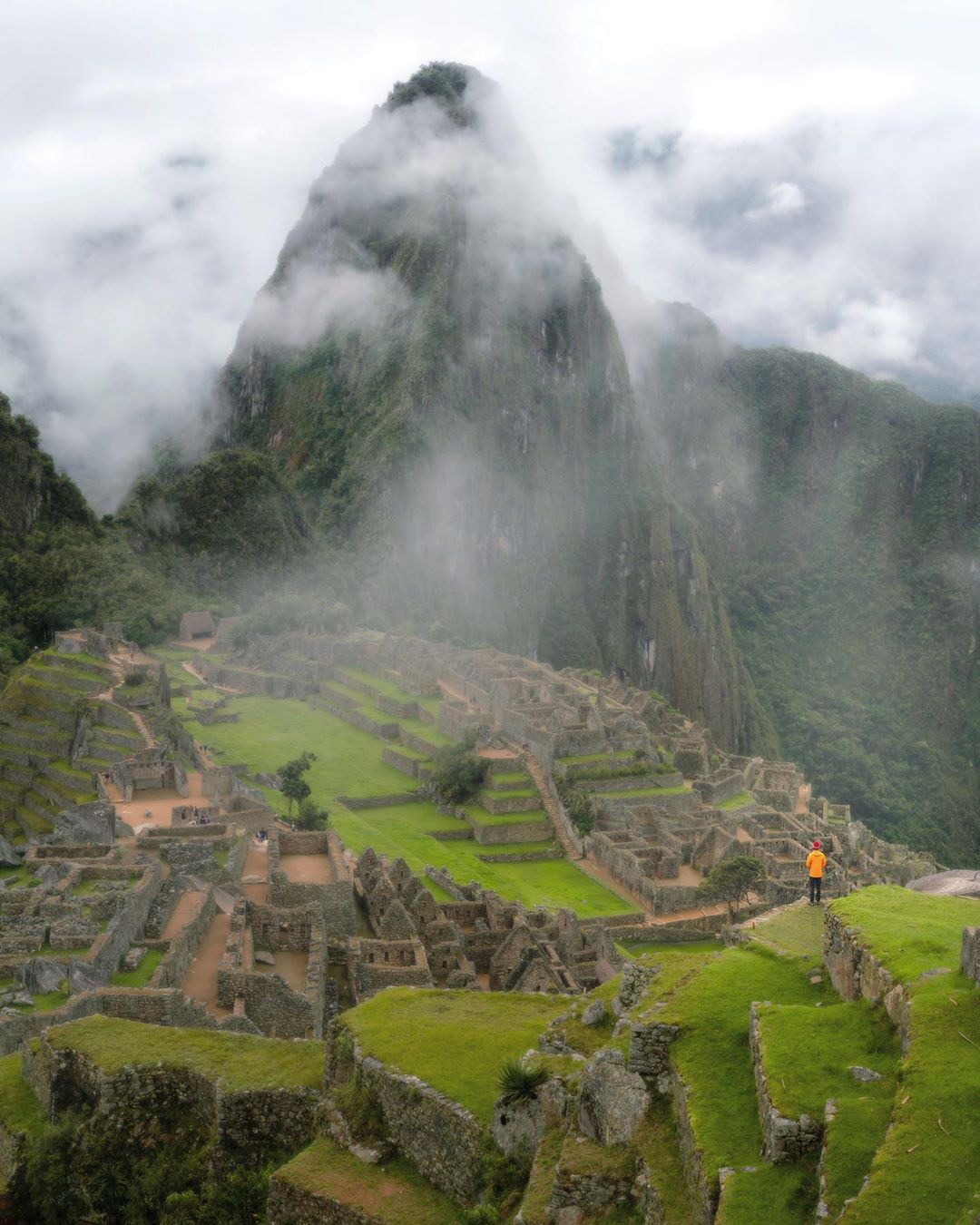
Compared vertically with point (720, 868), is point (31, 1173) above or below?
above

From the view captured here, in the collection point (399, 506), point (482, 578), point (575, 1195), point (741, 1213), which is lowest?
point (482, 578)

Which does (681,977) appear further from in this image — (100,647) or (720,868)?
(100,647)

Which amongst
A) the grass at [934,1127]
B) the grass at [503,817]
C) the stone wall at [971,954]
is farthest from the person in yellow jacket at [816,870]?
the grass at [503,817]

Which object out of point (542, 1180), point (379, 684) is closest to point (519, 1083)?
point (542, 1180)

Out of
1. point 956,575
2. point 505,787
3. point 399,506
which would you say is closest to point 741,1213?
point 505,787

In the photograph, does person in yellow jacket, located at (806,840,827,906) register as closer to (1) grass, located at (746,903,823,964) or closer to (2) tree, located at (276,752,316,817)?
(1) grass, located at (746,903,823,964)

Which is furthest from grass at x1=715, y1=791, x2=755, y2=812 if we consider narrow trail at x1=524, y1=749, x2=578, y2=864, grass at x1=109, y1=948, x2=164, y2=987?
grass at x1=109, y1=948, x2=164, y2=987
